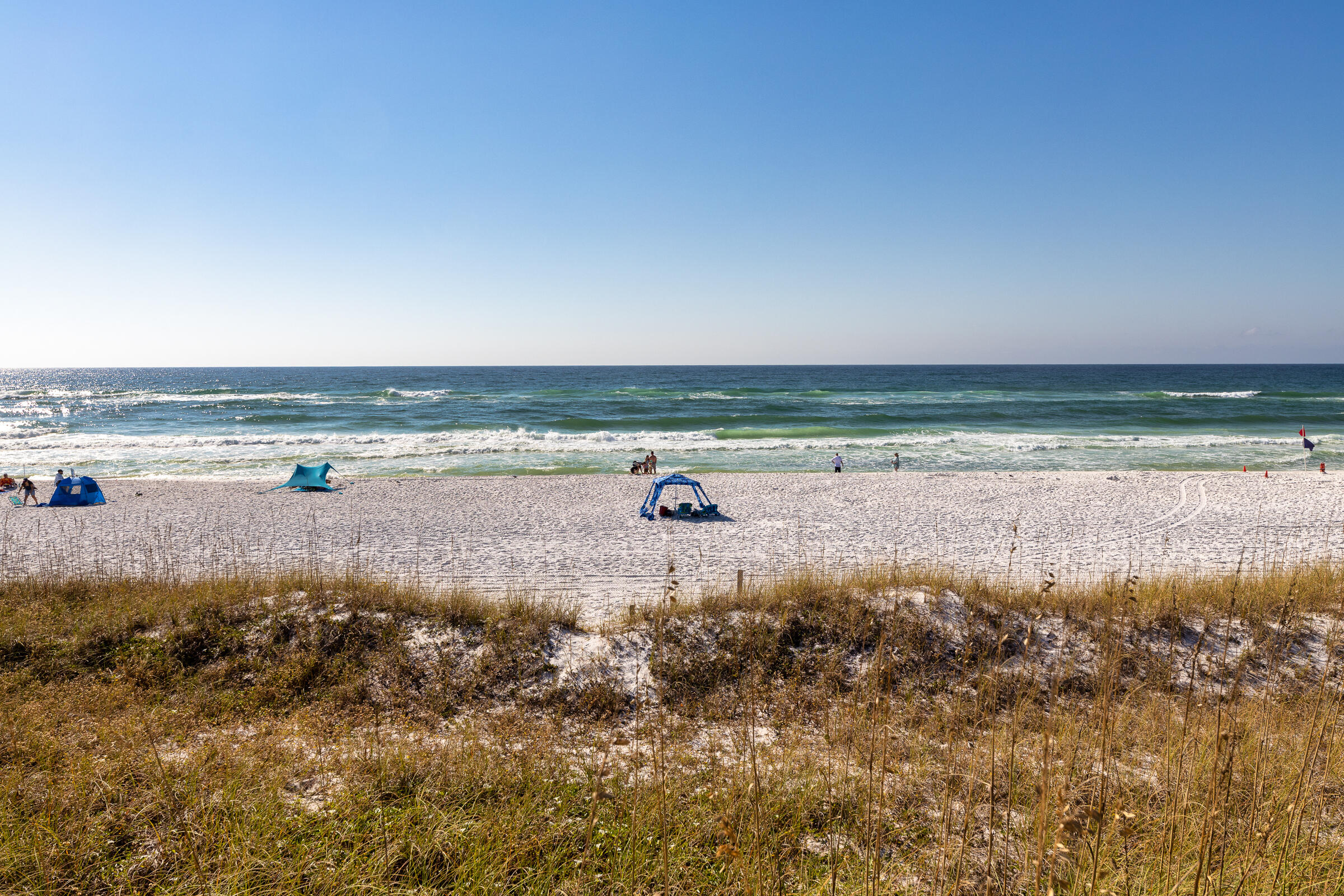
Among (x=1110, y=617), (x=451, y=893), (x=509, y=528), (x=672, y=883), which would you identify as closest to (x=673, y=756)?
(x=672, y=883)

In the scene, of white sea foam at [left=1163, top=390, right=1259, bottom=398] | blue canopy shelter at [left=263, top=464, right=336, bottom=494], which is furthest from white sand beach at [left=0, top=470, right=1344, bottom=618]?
white sea foam at [left=1163, top=390, right=1259, bottom=398]

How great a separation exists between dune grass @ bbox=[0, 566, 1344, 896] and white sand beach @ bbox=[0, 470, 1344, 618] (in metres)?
2.80

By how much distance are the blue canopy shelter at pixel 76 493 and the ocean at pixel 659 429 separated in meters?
6.46

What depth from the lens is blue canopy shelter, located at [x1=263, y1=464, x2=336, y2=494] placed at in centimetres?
2241

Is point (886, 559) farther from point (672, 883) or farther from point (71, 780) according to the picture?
point (71, 780)

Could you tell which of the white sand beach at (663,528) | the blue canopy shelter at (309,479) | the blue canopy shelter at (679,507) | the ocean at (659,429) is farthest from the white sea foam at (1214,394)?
the blue canopy shelter at (309,479)

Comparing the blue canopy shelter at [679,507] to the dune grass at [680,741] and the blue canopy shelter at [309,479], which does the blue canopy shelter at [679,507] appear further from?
the blue canopy shelter at [309,479]

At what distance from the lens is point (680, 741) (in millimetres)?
5074

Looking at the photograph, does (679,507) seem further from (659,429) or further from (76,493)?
(659,429)

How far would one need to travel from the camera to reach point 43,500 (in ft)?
68.5

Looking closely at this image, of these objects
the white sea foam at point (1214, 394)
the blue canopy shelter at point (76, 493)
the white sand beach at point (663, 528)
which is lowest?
the white sand beach at point (663, 528)

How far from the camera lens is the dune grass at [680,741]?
301 cm

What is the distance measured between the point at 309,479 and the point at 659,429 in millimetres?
23809

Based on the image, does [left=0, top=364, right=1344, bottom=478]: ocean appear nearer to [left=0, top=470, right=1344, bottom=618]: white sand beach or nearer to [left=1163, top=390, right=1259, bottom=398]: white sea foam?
[left=1163, top=390, right=1259, bottom=398]: white sea foam
